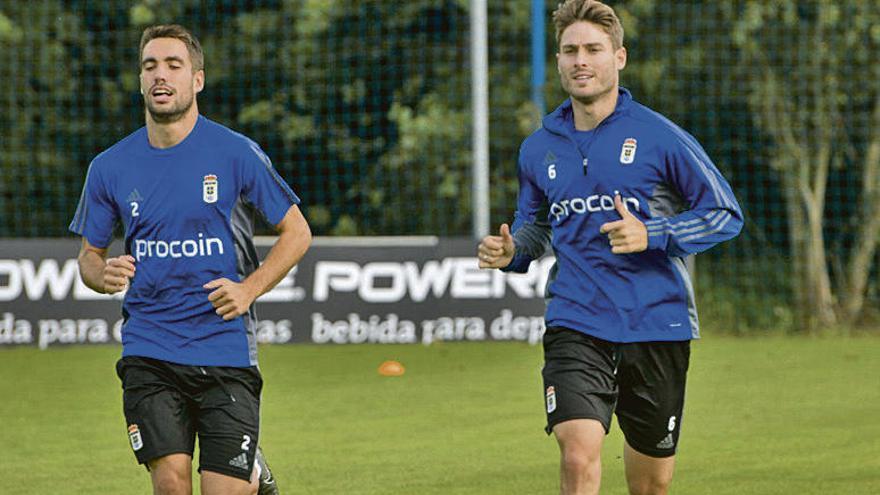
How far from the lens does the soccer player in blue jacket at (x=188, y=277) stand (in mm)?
5859

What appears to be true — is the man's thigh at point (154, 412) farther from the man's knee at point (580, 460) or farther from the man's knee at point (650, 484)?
the man's knee at point (650, 484)

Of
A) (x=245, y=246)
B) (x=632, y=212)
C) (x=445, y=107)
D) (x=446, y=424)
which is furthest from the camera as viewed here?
(x=445, y=107)

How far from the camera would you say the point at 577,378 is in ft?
19.9

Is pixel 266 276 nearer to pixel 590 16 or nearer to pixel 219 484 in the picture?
pixel 219 484

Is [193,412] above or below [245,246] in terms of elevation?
below

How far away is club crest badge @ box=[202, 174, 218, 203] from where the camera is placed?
19.4ft

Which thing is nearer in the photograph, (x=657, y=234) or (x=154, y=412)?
(x=154, y=412)

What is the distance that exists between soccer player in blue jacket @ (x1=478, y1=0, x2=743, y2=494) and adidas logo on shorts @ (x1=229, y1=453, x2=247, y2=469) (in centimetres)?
108

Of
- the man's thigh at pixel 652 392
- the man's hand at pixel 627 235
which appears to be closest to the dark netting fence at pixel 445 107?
the man's thigh at pixel 652 392

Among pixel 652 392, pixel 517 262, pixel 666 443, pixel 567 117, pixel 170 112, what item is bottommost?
pixel 666 443

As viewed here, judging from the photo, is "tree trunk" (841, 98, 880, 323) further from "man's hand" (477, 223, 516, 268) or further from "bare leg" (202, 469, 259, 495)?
"bare leg" (202, 469, 259, 495)

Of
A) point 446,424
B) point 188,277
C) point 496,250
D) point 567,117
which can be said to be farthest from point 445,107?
point 188,277

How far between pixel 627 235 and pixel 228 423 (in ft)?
4.96

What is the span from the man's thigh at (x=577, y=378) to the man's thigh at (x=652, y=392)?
90 millimetres
